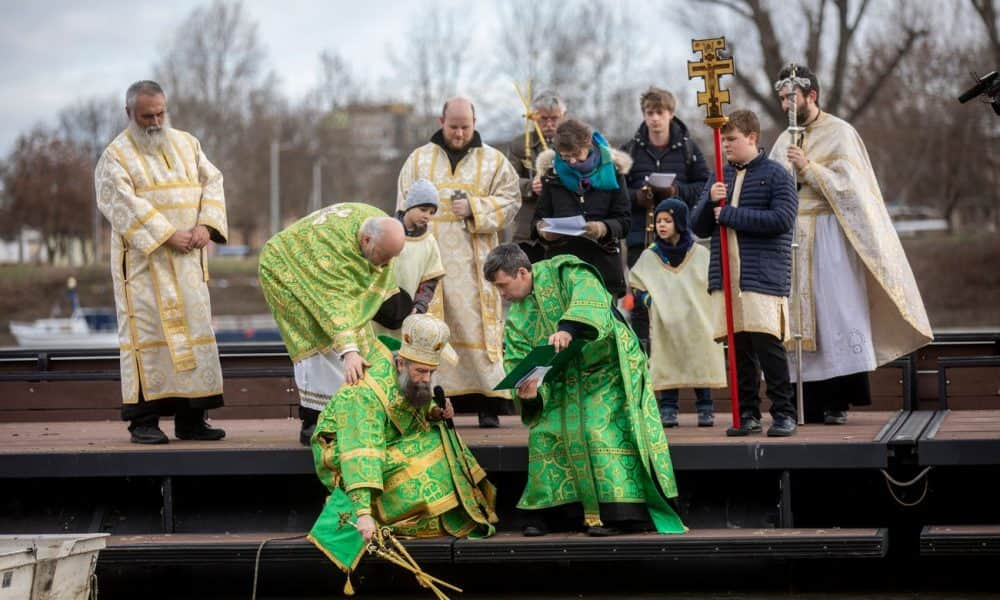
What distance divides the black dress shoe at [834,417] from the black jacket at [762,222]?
33.2 inches

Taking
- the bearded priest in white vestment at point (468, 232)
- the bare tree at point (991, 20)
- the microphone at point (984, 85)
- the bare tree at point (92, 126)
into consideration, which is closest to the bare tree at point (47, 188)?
the bare tree at point (92, 126)

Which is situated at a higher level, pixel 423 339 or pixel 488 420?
pixel 423 339

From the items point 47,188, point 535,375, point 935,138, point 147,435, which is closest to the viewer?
point 535,375

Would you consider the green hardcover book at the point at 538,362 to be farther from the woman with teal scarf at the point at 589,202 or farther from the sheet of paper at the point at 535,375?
the woman with teal scarf at the point at 589,202

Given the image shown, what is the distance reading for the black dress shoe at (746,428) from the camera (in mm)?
8430

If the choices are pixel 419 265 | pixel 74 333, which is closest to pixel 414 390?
pixel 419 265

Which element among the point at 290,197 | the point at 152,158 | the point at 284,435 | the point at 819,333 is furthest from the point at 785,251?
the point at 290,197

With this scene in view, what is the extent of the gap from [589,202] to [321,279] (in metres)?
1.88

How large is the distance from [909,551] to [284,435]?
11.2ft

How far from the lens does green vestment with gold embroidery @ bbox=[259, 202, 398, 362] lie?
26.3 ft

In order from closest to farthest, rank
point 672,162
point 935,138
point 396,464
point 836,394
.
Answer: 1. point 396,464
2. point 836,394
3. point 672,162
4. point 935,138

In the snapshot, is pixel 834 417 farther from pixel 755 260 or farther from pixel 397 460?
pixel 397 460

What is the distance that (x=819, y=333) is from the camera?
9.09 meters

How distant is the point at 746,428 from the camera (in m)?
8.44
